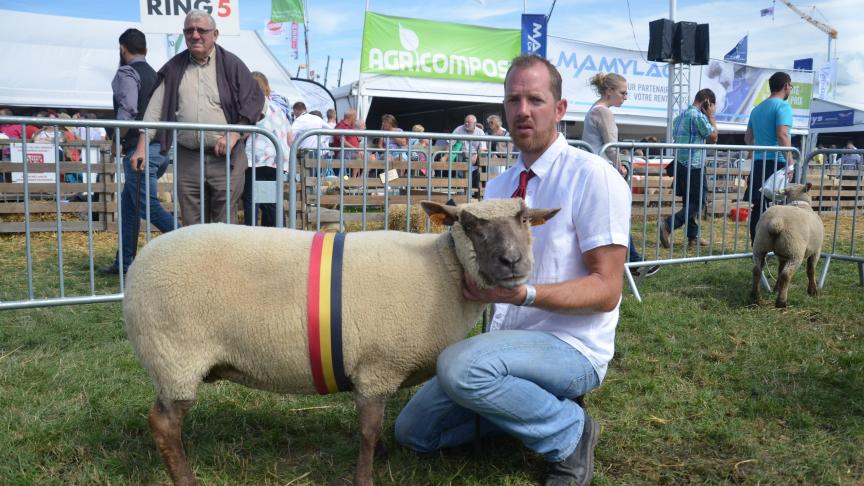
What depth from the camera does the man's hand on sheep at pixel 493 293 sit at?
7.09 ft

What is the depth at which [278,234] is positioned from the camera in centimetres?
233

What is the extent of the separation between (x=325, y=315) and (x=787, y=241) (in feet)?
13.7

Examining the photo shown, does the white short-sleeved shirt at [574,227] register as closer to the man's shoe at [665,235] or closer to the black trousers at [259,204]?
the black trousers at [259,204]

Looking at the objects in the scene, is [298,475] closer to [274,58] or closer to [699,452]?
[699,452]

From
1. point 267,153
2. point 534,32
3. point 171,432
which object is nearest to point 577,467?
point 171,432

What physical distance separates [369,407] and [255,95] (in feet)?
9.87

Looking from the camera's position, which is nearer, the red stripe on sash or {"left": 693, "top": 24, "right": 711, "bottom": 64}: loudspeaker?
the red stripe on sash

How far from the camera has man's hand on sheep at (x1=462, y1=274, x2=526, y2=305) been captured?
216cm

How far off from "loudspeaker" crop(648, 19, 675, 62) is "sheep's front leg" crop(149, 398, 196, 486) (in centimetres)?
1078

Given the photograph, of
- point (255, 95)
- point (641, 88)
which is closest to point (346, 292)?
point (255, 95)

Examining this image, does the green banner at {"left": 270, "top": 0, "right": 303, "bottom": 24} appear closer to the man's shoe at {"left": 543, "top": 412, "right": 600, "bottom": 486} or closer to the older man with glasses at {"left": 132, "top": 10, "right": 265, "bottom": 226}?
the older man with glasses at {"left": 132, "top": 10, "right": 265, "bottom": 226}

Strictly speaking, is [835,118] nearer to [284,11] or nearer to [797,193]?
[284,11]

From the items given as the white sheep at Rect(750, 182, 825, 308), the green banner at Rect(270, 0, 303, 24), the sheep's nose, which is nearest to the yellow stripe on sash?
the sheep's nose

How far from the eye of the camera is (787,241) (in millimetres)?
5031
